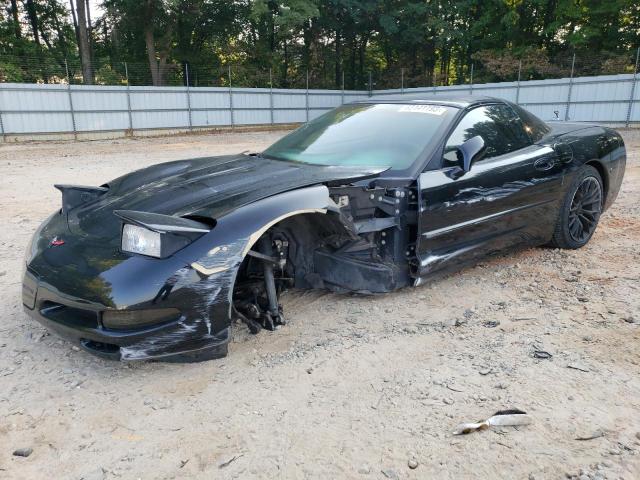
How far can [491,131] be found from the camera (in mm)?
3914

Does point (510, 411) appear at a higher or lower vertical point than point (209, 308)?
lower

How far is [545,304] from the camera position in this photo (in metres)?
3.48

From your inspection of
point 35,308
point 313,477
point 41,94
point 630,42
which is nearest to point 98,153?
point 41,94

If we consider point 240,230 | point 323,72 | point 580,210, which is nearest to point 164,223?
point 240,230

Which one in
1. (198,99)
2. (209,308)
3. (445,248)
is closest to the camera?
(209,308)

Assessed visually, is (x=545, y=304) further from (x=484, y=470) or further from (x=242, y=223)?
(x=242, y=223)

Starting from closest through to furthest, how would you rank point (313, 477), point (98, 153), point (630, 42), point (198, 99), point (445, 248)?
1. point (313, 477)
2. point (445, 248)
3. point (98, 153)
4. point (198, 99)
5. point (630, 42)

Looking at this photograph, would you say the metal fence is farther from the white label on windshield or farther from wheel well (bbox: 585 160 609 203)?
the white label on windshield

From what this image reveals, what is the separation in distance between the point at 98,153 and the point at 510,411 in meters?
14.4

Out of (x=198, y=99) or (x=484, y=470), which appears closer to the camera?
(x=484, y=470)

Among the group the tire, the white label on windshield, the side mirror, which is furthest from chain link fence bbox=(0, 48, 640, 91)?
the side mirror

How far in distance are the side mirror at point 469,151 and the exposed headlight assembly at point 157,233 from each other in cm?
177

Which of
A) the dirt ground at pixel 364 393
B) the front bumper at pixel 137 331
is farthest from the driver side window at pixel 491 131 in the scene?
the front bumper at pixel 137 331

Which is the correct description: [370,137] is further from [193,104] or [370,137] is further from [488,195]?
[193,104]
